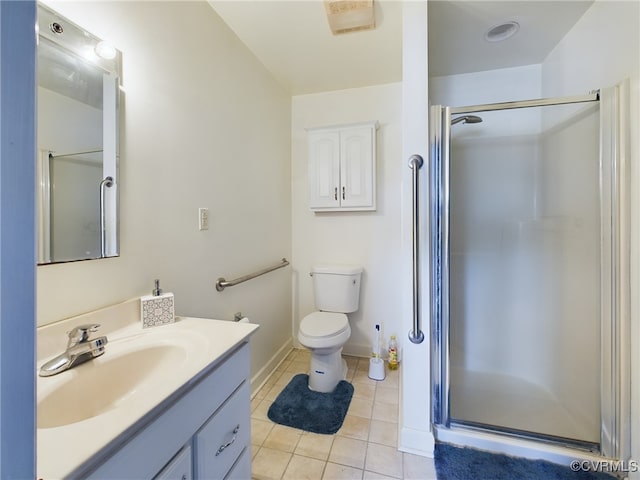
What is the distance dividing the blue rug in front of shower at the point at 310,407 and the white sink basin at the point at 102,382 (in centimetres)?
100

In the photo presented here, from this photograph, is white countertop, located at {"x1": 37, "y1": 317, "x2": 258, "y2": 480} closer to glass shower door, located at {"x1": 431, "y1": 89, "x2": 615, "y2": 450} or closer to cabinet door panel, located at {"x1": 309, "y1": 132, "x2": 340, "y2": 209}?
glass shower door, located at {"x1": 431, "y1": 89, "x2": 615, "y2": 450}

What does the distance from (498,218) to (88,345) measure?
228 centimetres

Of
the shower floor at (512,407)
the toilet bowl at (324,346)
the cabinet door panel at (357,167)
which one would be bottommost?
the shower floor at (512,407)

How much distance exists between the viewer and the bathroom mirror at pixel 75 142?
80 cm

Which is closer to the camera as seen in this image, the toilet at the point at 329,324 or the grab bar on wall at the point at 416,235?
the grab bar on wall at the point at 416,235

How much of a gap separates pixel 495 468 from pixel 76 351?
1.71m

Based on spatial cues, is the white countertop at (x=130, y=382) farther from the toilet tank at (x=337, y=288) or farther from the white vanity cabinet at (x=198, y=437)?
the toilet tank at (x=337, y=288)

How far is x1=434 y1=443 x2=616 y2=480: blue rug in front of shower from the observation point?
1.22 metres

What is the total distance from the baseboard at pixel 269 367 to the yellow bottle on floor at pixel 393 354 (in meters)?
0.88

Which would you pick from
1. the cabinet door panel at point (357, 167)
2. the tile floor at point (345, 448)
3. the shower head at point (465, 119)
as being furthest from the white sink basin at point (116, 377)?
the cabinet door panel at point (357, 167)

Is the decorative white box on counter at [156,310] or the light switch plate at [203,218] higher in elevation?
the light switch plate at [203,218]

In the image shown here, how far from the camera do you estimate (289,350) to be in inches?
97.3
